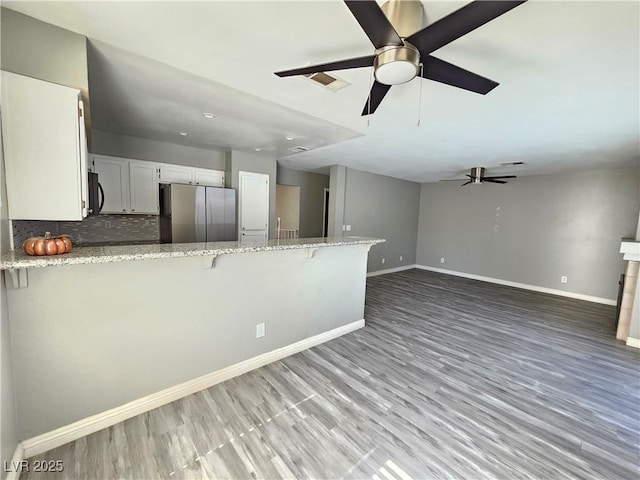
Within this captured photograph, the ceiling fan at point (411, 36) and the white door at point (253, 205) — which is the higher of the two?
the ceiling fan at point (411, 36)

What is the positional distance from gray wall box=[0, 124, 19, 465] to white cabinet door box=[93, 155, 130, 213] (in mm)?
2344

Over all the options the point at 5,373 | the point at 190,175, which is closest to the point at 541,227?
the point at 190,175

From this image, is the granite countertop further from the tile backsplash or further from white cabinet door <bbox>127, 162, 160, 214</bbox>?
white cabinet door <bbox>127, 162, 160, 214</bbox>

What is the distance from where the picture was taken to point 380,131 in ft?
10.2

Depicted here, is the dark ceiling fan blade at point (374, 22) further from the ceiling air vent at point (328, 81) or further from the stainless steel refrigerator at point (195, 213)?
the stainless steel refrigerator at point (195, 213)

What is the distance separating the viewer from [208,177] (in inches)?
171

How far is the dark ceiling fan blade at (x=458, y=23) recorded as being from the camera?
0.98 m

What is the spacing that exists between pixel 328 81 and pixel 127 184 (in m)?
3.19

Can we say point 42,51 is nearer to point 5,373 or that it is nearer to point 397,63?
point 5,373

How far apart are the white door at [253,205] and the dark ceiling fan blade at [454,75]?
139 inches

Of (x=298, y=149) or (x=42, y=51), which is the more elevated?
(x=298, y=149)

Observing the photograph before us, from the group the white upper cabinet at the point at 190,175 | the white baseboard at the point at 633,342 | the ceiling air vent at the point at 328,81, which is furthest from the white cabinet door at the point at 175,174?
the white baseboard at the point at 633,342

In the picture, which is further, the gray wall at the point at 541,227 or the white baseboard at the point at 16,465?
the gray wall at the point at 541,227

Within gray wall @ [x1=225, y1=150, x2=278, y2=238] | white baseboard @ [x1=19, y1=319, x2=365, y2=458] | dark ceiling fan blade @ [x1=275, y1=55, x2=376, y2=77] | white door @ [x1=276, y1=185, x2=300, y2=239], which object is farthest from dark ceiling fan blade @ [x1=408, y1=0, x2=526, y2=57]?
white door @ [x1=276, y1=185, x2=300, y2=239]
